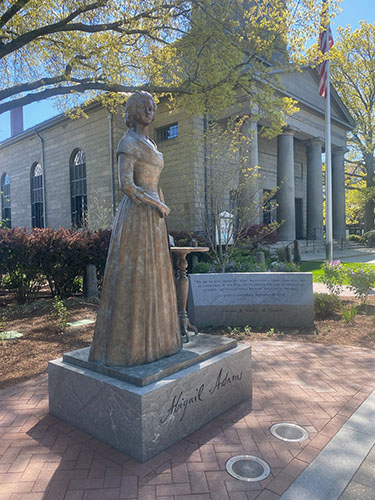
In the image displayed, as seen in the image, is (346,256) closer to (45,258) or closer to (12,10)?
(45,258)

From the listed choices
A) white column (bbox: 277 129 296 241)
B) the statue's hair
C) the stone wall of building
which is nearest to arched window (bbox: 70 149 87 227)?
the stone wall of building

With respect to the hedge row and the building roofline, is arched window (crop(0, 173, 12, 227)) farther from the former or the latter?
the hedge row

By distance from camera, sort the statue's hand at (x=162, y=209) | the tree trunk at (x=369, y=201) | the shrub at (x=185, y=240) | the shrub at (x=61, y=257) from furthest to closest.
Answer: the tree trunk at (x=369, y=201) < the shrub at (x=185, y=240) < the shrub at (x=61, y=257) < the statue's hand at (x=162, y=209)

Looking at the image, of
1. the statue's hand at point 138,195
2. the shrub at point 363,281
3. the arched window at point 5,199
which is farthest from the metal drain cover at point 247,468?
the arched window at point 5,199

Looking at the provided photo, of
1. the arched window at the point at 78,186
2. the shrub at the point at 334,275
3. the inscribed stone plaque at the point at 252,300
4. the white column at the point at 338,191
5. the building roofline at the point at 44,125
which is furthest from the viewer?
the white column at the point at 338,191

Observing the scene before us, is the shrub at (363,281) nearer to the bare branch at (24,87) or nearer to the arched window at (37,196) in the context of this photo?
the bare branch at (24,87)

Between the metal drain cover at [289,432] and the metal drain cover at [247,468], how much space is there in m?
0.41

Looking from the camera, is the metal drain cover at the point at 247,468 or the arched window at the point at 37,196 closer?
the metal drain cover at the point at 247,468

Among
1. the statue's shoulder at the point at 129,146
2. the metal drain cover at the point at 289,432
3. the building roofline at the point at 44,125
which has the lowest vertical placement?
the metal drain cover at the point at 289,432

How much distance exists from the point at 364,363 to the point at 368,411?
1578mm

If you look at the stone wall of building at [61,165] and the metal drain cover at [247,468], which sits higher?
the stone wall of building at [61,165]

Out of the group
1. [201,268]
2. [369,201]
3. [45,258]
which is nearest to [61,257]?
[45,258]

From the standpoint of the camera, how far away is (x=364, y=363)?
4.78 metres

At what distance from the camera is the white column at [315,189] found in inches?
1021
